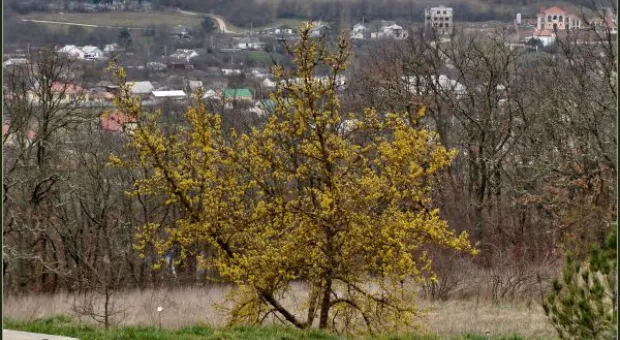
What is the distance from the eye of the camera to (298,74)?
9.88 meters

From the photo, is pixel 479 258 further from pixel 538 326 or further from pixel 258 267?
pixel 258 267

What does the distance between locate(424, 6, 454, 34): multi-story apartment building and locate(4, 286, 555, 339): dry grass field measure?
587 inches

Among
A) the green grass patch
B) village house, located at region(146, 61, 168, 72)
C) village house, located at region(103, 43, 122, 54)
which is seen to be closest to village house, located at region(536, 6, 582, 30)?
village house, located at region(146, 61, 168, 72)

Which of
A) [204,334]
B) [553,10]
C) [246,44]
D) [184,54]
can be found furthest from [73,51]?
[204,334]

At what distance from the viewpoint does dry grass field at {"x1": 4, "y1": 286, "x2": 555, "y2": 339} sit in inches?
421

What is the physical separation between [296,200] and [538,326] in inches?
135

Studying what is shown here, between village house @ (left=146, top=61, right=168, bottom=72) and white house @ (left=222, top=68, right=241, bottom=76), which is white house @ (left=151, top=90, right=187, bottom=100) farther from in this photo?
white house @ (left=222, top=68, right=241, bottom=76)

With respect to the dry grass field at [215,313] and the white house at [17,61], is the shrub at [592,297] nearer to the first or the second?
the dry grass field at [215,313]

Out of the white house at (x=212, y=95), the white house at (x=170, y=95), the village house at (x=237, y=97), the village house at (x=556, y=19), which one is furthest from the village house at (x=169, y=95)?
the village house at (x=556, y=19)

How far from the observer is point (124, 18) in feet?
119

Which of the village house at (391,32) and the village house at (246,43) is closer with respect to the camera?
the village house at (391,32)

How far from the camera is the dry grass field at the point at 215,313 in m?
10.7

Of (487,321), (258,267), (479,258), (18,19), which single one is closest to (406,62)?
(479,258)

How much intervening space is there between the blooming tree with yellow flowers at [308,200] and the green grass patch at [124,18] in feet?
50.5
